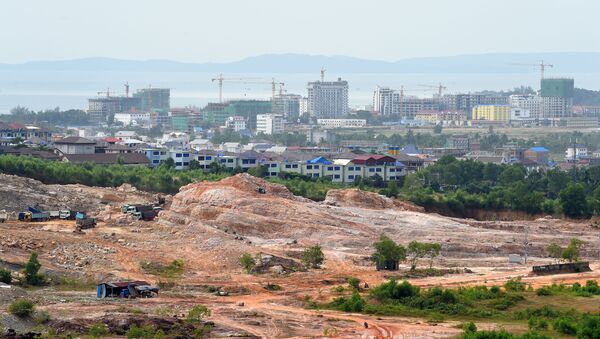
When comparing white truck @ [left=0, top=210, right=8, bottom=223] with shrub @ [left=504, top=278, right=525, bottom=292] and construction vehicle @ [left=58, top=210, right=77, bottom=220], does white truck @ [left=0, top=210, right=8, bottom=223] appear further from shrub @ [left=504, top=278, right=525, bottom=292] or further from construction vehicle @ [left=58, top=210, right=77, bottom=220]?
shrub @ [left=504, top=278, right=525, bottom=292]

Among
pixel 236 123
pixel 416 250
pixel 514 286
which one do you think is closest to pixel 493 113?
pixel 236 123

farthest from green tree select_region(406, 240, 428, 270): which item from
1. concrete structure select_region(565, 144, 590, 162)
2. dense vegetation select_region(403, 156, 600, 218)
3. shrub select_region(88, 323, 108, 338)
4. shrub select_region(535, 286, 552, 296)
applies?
concrete structure select_region(565, 144, 590, 162)

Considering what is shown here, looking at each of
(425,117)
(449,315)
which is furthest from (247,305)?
(425,117)

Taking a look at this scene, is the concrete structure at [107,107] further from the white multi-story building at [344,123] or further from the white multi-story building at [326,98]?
the white multi-story building at [344,123]

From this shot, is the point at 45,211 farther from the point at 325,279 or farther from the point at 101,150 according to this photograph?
the point at 101,150

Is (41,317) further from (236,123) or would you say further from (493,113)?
(493,113)

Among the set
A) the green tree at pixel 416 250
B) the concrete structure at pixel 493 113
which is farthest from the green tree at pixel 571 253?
the concrete structure at pixel 493 113
